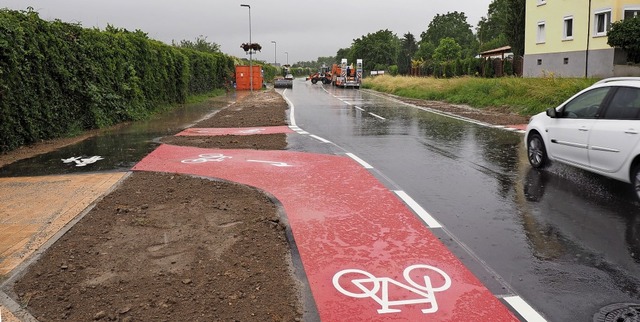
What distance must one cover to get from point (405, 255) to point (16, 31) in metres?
10.4

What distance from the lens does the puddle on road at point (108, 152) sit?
31.0 feet

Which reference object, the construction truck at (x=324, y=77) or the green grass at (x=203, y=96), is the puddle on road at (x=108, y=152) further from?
the construction truck at (x=324, y=77)

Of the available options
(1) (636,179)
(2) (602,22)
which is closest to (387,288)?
(1) (636,179)

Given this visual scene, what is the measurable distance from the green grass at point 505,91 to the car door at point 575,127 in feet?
36.6

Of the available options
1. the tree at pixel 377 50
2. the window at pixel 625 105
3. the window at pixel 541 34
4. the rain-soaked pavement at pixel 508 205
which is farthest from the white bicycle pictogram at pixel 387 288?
the tree at pixel 377 50

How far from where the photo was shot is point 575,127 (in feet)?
26.1

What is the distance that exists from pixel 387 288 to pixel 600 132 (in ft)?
15.6

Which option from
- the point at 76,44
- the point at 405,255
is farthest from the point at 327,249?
the point at 76,44

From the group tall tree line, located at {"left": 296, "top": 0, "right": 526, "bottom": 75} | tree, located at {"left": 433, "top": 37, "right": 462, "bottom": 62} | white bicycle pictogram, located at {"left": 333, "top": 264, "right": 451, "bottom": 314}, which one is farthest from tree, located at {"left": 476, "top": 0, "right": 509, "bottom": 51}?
white bicycle pictogram, located at {"left": 333, "top": 264, "right": 451, "bottom": 314}

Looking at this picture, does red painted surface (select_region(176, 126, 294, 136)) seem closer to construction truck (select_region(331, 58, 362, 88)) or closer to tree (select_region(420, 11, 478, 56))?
construction truck (select_region(331, 58, 362, 88))

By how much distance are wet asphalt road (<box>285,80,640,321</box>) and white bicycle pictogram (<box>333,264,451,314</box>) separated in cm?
46

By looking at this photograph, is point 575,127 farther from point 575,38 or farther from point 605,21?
point 575,38

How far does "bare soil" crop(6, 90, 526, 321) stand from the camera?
3922 mm

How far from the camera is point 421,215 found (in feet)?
20.5
